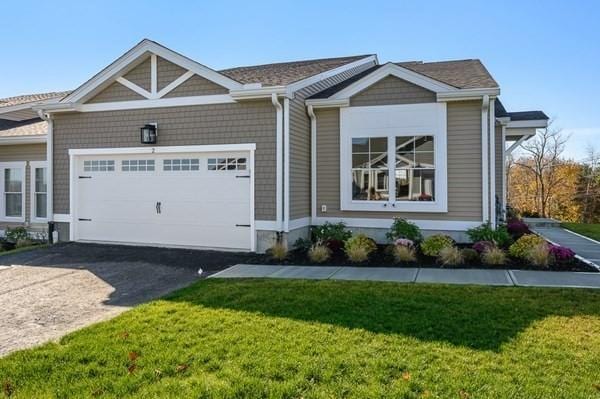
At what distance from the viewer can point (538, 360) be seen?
4051 millimetres

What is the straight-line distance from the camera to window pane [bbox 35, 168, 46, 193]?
44.0ft

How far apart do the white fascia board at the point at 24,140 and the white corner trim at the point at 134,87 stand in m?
3.25

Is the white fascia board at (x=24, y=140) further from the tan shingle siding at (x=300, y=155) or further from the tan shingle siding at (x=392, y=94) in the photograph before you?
the tan shingle siding at (x=392, y=94)

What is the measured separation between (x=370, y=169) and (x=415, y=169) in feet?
3.45

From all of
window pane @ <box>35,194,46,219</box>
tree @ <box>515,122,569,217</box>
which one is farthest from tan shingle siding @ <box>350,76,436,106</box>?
tree @ <box>515,122,569,217</box>

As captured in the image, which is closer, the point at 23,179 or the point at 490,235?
the point at 490,235

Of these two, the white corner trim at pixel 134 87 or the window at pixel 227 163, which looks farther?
the white corner trim at pixel 134 87

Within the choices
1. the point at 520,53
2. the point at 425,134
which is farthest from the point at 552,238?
the point at 520,53

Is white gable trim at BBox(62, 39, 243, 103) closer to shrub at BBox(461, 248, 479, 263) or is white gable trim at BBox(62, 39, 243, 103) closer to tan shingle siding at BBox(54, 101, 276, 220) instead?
tan shingle siding at BBox(54, 101, 276, 220)

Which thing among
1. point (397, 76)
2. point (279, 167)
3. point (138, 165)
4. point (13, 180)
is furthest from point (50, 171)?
point (397, 76)

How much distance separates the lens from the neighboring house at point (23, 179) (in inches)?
524

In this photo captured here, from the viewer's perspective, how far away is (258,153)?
33.4ft

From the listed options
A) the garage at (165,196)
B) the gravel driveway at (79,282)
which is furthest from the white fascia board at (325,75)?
the gravel driveway at (79,282)

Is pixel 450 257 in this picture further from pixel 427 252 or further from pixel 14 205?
pixel 14 205
